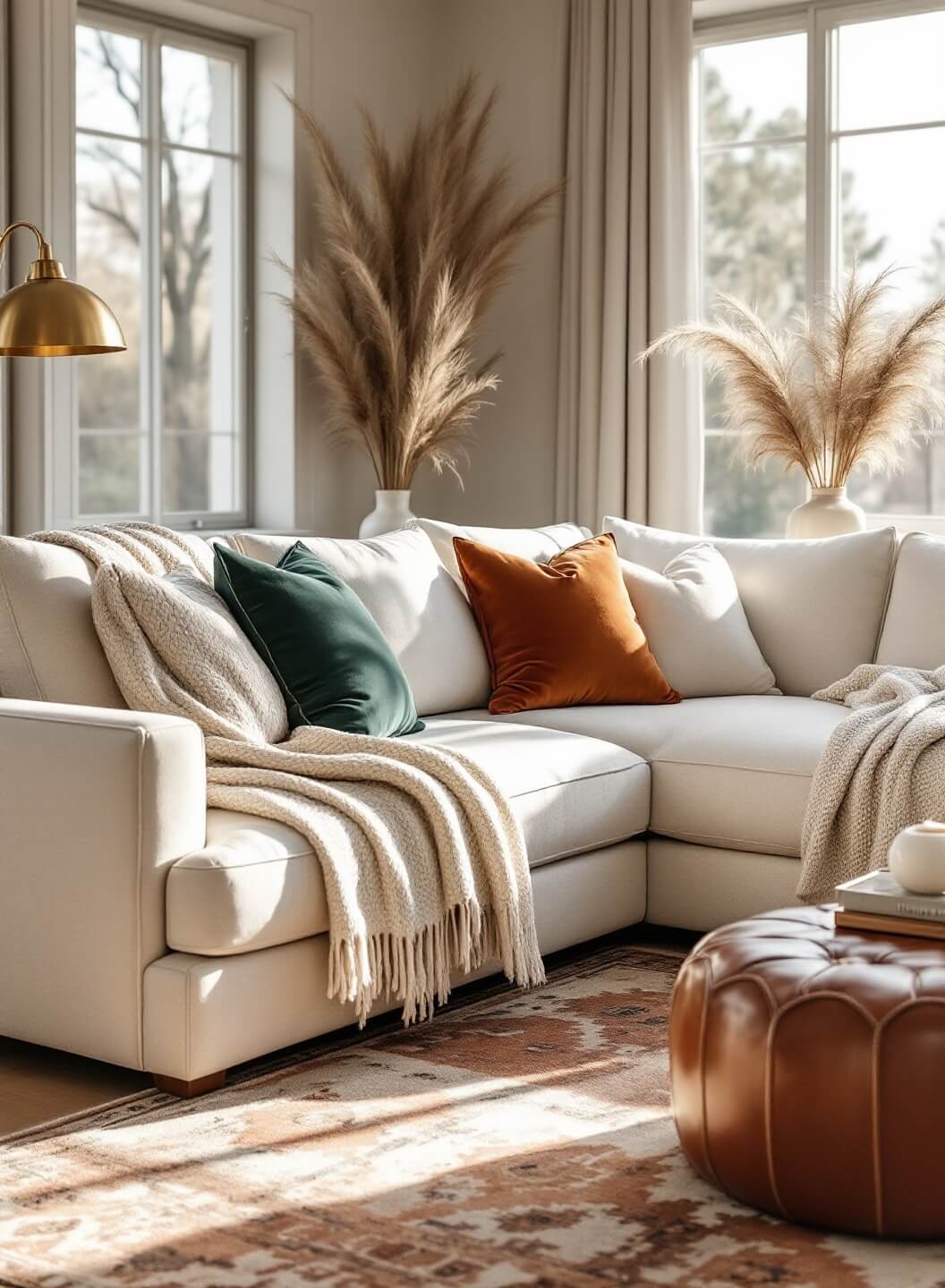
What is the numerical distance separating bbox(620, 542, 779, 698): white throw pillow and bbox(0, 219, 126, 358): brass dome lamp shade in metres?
1.63

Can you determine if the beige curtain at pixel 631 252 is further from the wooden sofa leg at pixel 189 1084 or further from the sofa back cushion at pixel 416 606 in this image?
the wooden sofa leg at pixel 189 1084

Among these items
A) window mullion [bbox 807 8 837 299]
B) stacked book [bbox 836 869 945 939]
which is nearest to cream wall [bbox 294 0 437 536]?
window mullion [bbox 807 8 837 299]

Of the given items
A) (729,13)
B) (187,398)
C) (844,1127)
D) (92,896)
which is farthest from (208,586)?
(729,13)

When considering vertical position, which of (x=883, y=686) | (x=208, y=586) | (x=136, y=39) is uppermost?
(x=136, y=39)

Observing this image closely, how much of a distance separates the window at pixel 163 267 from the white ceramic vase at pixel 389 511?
48cm

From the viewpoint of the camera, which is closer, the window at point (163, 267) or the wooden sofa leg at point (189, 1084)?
the wooden sofa leg at point (189, 1084)

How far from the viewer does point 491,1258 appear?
2100mm

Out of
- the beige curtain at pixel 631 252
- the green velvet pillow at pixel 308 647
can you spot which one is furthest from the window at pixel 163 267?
the green velvet pillow at pixel 308 647

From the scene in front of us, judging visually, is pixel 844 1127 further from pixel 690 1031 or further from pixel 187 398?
pixel 187 398

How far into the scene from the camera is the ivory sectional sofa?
271 centimetres

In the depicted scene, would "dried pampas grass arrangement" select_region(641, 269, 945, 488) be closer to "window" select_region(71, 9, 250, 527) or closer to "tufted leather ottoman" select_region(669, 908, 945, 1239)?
"window" select_region(71, 9, 250, 527)

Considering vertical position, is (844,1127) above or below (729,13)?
below

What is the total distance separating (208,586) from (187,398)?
2124 mm

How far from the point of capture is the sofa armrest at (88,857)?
2697mm
